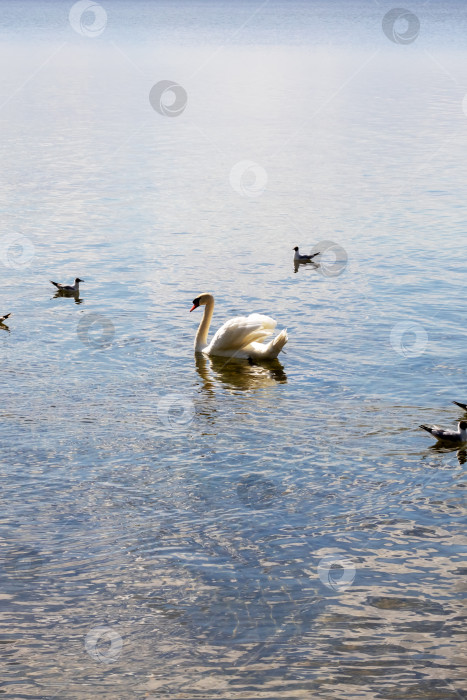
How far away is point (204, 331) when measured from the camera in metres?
17.7

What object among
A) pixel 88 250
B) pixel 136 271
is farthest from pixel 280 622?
pixel 88 250

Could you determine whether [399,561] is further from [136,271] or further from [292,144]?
[292,144]

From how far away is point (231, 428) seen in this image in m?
14.0

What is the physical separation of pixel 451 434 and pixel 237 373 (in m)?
4.89

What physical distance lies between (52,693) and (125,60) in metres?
80.2
